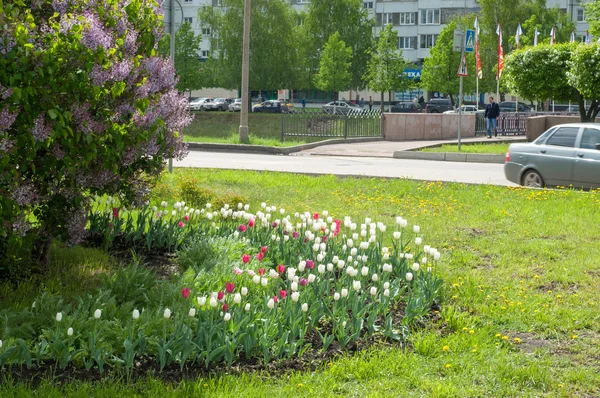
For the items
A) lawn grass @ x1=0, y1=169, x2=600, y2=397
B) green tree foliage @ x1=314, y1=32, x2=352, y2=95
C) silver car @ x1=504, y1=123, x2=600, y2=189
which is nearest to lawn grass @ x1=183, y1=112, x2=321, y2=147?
green tree foliage @ x1=314, y1=32, x2=352, y2=95

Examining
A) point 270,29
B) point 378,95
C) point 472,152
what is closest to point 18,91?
point 472,152

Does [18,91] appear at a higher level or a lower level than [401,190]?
higher

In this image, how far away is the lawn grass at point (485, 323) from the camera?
5.21 metres

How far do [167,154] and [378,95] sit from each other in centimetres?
9231

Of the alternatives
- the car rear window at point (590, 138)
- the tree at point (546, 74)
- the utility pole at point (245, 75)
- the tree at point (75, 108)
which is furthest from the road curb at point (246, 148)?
the tree at point (75, 108)

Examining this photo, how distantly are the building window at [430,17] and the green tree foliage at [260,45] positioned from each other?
3421 cm

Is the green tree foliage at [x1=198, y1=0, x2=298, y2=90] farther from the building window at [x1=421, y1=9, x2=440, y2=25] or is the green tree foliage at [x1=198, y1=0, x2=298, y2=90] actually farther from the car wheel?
the car wheel

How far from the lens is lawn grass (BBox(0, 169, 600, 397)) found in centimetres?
521

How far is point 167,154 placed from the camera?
7.76 meters

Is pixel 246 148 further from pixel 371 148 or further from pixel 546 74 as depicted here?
pixel 546 74

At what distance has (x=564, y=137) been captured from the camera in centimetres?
1634

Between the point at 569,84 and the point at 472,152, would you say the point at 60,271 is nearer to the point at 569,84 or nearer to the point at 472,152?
the point at 472,152

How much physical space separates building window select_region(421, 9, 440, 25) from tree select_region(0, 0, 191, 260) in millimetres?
89577

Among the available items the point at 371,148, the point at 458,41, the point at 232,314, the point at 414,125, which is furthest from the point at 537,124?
the point at 232,314
